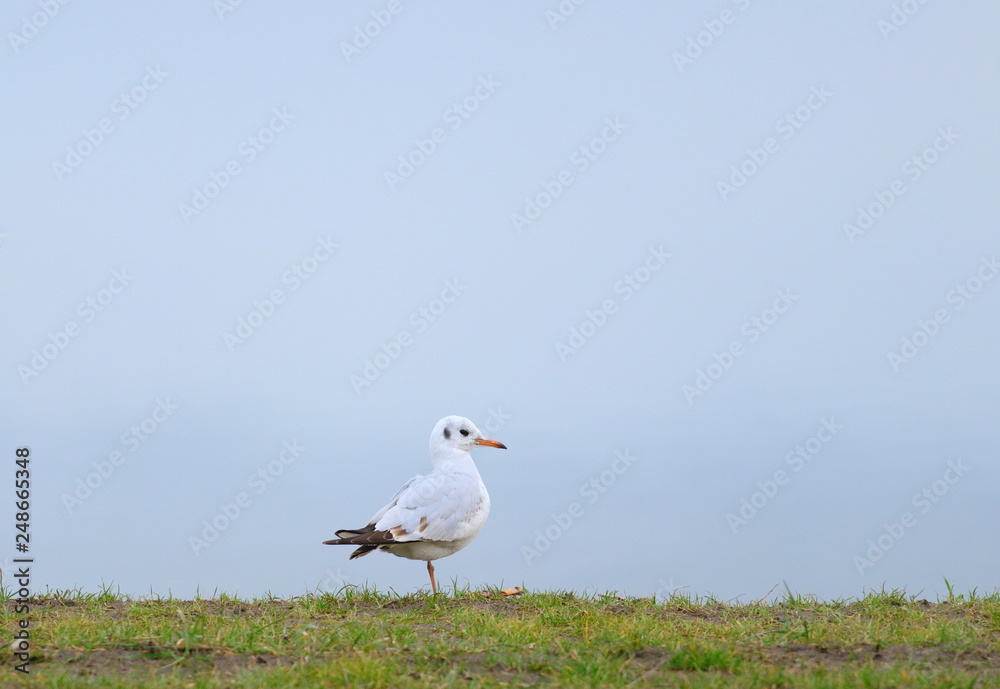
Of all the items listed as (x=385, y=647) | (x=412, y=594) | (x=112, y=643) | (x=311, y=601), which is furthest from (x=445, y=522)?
(x=112, y=643)

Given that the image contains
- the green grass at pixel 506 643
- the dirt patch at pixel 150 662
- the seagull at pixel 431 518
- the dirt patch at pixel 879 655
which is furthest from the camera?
the seagull at pixel 431 518

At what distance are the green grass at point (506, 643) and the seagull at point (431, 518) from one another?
0.55m

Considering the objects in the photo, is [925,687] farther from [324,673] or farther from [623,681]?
[324,673]

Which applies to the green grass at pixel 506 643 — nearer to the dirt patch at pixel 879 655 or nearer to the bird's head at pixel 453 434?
the dirt patch at pixel 879 655

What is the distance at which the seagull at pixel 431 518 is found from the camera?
838 cm

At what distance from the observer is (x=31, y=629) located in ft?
22.4

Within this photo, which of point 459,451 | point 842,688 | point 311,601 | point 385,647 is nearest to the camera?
point 842,688

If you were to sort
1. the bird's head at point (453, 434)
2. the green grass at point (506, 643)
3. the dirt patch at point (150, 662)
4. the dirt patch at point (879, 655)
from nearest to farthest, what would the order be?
the green grass at point (506, 643) < the dirt patch at point (150, 662) < the dirt patch at point (879, 655) < the bird's head at point (453, 434)

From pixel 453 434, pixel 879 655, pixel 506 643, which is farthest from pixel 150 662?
pixel 879 655

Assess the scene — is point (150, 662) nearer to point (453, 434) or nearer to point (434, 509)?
point (434, 509)

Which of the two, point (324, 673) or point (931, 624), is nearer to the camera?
point (324, 673)

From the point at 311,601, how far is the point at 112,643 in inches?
87.7

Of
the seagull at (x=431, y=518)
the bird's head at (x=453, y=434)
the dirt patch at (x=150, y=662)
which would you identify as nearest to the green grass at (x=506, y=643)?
the dirt patch at (x=150, y=662)

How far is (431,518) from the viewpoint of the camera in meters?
8.55
